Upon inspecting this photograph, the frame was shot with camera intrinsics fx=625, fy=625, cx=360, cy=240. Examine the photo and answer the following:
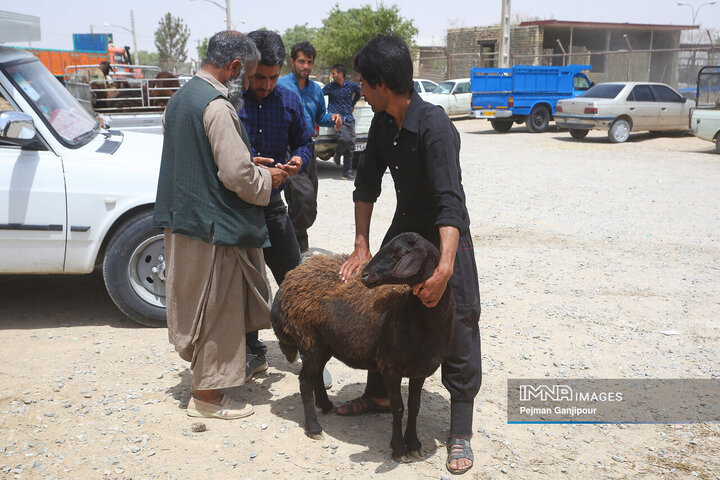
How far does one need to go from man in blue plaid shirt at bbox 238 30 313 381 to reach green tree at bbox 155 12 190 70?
59256mm

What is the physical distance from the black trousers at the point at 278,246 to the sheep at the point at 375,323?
0.57m

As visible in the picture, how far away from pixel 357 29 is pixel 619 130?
85.3 ft

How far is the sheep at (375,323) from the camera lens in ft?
9.50

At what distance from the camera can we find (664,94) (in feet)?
62.6

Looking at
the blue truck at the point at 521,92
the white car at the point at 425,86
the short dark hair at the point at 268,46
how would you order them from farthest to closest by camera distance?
the white car at the point at 425,86 < the blue truck at the point at 521,92 < the short dark hair at the point at 268,46

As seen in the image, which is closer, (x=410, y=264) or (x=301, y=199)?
(x=410, y=264)

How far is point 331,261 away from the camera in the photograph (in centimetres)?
374

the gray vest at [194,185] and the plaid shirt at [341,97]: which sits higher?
the plaid shirt at [341,97]

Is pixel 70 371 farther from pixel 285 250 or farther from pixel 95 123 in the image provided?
pixel 95 123

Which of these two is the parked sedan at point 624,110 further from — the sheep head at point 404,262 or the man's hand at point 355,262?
the sheep head at point 404,262

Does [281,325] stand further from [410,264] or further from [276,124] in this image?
[276,124]

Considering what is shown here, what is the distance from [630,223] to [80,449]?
7.56 metres

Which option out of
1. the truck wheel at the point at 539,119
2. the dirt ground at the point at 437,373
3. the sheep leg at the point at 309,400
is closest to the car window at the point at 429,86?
the truck wheel at the point at 539,119

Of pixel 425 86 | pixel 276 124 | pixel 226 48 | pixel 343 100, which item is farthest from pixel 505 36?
pixel 226 48
